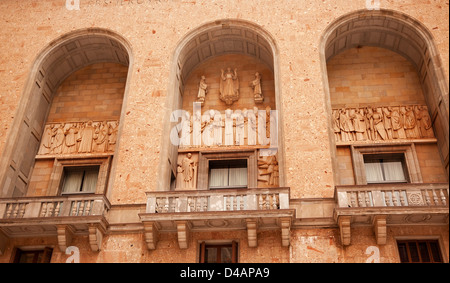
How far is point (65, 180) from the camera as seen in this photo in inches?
693

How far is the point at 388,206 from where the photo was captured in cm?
1310

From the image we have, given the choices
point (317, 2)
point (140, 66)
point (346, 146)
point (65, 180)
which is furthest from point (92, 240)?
point (317, 2)

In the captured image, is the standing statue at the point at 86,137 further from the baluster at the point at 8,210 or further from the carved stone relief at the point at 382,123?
the carved stone relief at the point at 382,123

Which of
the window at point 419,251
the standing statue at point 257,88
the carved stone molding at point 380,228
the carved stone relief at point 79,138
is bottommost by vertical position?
the window at point 419,251

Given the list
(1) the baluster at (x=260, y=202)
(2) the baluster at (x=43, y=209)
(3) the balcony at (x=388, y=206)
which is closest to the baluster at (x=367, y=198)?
(3) the balcony at (x=388, y=206)

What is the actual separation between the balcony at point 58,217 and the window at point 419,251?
8549mm

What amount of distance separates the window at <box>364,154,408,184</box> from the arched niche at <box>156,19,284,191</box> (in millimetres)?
3604

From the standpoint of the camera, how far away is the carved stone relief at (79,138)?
17797mm

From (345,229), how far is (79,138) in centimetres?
1030

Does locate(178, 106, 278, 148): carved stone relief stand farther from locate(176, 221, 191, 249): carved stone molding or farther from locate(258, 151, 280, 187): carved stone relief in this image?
locate(176, 221, 191, 249): carved stone molding

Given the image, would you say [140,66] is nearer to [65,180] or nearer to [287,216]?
[65,180]

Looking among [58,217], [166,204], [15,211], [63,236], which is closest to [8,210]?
[15,211]

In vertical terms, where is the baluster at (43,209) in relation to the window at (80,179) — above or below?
below
